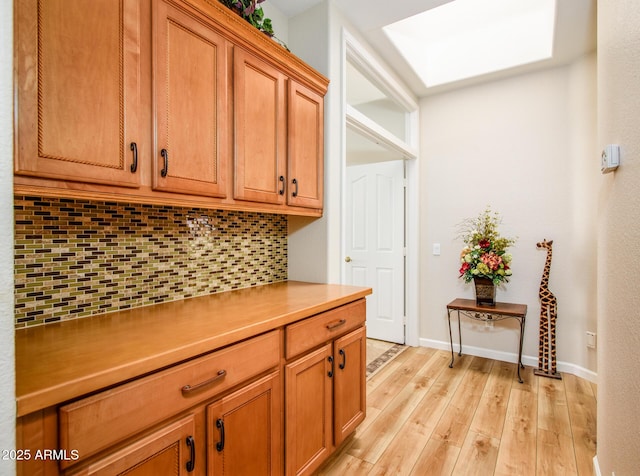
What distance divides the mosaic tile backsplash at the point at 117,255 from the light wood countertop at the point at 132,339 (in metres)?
0.07

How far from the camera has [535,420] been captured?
225 centimetres

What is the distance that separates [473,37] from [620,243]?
274 centimetres

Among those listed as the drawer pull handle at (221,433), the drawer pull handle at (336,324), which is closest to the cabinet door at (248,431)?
the drawer pull handle at (221,433)

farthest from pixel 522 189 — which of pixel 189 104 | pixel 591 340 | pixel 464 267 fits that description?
pixel 189 104

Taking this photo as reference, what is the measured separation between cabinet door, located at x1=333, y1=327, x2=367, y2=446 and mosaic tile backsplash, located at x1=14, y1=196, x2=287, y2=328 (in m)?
0.71

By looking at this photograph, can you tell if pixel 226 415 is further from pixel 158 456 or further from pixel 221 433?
pixel 158 456

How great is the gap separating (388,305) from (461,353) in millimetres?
888

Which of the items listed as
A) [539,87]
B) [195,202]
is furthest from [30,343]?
[539,87]

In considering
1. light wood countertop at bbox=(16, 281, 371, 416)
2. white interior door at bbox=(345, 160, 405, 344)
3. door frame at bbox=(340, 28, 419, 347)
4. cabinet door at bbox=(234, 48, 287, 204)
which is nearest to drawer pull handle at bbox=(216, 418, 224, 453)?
light wood countertop at bbox=(16, 281, 371, 416)

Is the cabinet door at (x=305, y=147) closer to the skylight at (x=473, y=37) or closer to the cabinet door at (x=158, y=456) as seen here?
the skylight at (x=473, y=37)

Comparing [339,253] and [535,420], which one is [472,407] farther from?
[339,253]

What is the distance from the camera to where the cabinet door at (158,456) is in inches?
33.1

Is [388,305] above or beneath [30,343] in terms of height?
beneath

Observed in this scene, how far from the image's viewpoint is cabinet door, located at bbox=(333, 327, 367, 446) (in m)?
1.76
